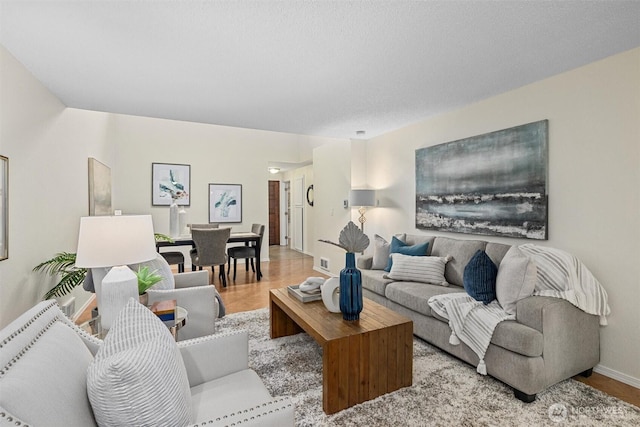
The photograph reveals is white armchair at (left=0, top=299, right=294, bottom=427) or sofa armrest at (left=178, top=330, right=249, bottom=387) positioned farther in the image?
sofa armrest at (left=178, top=330, right=249, bottom=387)

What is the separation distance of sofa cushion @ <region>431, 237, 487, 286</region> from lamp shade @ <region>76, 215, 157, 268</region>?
260 centimetres

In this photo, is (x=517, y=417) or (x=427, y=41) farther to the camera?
(x=427, y=41)

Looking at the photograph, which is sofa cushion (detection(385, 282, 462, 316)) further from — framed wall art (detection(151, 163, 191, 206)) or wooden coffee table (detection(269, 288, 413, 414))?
framed wall art (detection(151, 163, 191, 206))

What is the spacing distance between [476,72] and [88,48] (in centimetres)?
273

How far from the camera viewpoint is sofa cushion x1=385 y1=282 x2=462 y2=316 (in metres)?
2.63

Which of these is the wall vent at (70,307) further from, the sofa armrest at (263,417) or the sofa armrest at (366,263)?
the sofa armrest at (366,263)

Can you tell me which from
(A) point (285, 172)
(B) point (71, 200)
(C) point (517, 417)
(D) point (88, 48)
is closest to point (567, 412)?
(C) point (517, 417)

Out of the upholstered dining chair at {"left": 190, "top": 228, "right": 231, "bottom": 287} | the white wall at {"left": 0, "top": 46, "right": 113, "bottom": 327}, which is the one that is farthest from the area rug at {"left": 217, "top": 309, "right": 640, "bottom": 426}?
the upholstered dining chair at {"left": 190, "top": 228, "right": 231, "bottom": 287}

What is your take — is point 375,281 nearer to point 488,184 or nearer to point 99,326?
point 488,184

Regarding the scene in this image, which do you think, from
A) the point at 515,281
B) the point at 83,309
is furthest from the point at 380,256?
the point at 83,309

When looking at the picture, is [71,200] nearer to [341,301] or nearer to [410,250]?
[341,301]

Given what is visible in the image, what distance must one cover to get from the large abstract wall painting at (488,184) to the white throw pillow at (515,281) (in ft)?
2.07

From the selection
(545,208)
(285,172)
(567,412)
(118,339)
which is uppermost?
(285,172)

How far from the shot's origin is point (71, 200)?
324 centimetres
